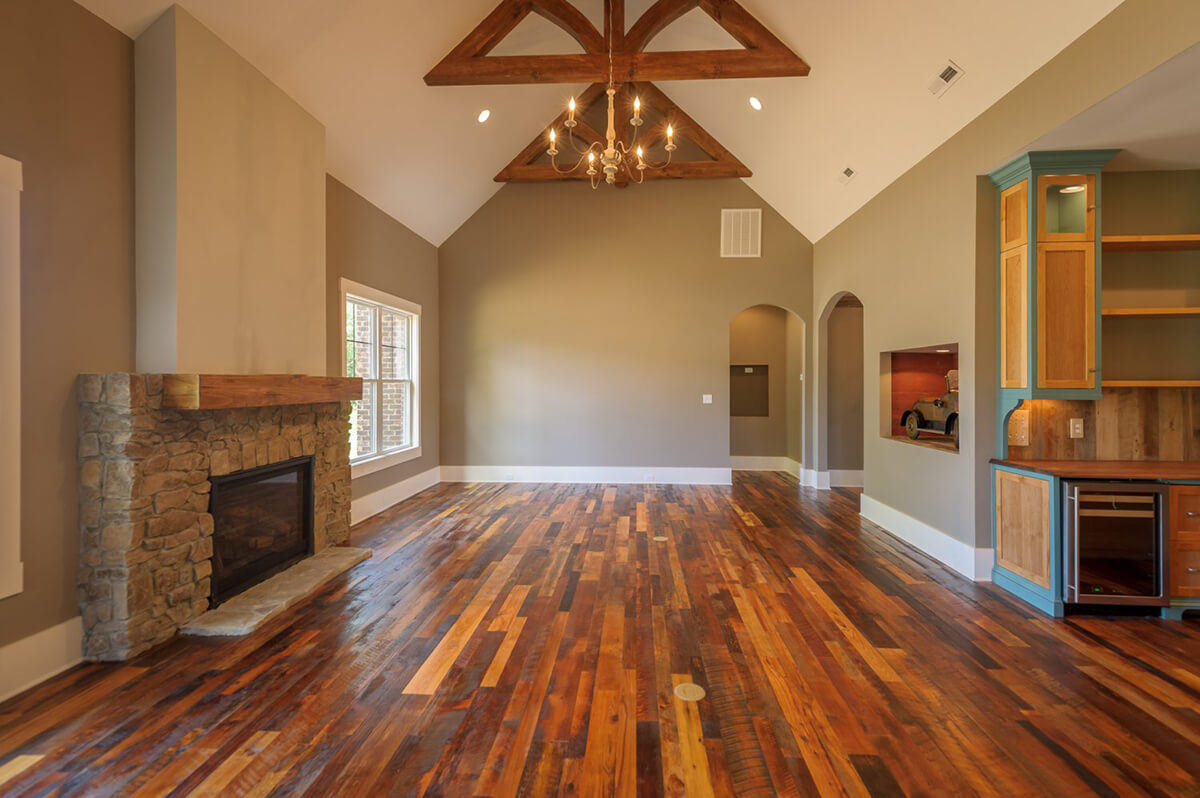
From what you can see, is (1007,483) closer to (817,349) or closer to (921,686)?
(921,686)


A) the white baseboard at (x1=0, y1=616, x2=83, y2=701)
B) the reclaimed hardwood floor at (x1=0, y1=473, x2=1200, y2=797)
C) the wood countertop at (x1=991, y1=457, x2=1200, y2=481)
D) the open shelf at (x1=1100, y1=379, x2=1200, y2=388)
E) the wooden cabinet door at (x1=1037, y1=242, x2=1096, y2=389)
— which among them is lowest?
the reclaimed hardwood floor at (x1=0, y1=473, x2=1200, y2=797)

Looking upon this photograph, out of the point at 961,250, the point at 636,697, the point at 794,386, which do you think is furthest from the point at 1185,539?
the point at 794,386

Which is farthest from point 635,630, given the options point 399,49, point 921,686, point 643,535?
point 399,49

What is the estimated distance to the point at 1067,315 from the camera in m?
3.34

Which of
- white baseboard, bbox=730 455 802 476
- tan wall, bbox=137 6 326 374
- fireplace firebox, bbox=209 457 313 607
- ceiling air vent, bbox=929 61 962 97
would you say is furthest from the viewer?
A: white baseboard, bbox=730 455 802 476

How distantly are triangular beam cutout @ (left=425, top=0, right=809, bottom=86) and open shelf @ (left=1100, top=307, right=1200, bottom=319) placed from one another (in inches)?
116

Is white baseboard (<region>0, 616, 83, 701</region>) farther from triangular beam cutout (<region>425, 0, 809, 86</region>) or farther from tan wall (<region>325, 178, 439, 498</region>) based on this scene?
triangular beam cutout (<region>425, 0, 809, 86</region>)

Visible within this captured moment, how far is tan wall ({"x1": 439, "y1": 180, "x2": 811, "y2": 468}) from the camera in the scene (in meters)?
7.12

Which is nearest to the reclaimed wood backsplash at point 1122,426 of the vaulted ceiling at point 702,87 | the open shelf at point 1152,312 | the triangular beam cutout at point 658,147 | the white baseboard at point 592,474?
the open shelf at point 1152,312

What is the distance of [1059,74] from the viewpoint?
9.53 feet

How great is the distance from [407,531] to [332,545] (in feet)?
2.37

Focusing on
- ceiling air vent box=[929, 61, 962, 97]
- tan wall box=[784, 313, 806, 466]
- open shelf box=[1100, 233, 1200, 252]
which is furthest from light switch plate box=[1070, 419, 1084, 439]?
tan wall box=[784, 313, 806, 466]

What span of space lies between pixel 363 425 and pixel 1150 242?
6.41 metres

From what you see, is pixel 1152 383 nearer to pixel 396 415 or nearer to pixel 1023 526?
pixel 1023 526
